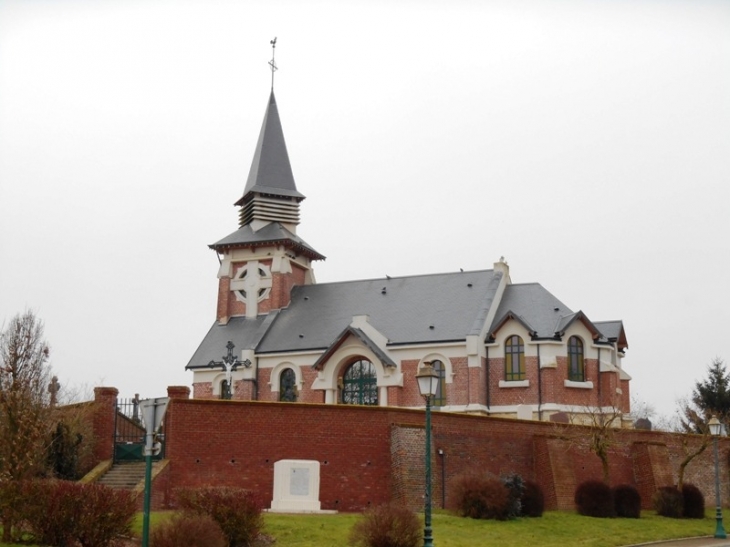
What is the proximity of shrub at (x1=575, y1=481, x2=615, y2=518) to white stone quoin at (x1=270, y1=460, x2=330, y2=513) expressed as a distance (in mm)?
8476

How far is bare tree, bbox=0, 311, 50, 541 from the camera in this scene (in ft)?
67.2

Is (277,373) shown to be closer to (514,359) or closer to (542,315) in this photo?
(514,359)

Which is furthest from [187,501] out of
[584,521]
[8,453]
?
[584,521]

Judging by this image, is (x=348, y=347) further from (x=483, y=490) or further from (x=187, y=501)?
(x=187, y=501)

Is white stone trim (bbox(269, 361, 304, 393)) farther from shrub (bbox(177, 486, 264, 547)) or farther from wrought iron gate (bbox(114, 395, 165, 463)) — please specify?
shrub (bbox(177, 486, 264, 547))

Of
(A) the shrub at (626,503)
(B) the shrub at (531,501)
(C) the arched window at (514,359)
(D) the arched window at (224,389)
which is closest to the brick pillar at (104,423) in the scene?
(B) the shrub at (531,501)

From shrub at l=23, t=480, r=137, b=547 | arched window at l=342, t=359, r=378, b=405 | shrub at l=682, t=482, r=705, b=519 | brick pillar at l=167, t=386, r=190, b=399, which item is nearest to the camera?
shrub at l=23, t=480, r=137, b=547

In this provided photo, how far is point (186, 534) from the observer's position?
18.5 metres

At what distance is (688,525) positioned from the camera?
3081 centimetres

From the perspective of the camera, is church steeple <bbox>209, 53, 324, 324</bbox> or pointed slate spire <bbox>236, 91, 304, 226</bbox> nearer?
church steeple <bbox>209, 53, 324, 324</bbox>

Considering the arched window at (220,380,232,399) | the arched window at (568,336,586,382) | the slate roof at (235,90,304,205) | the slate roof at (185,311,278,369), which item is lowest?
Answer: the arched window at (220,380,232,399)

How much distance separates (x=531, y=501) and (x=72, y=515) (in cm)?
1425

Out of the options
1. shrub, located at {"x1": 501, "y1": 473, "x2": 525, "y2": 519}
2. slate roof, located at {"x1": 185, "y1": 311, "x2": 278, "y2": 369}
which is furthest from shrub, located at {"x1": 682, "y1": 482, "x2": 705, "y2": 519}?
slate roof, located at {"x1": 185, "y1": 311, "x2": 278, "y2": 369}

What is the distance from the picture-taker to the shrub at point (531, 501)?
94.1 ft
